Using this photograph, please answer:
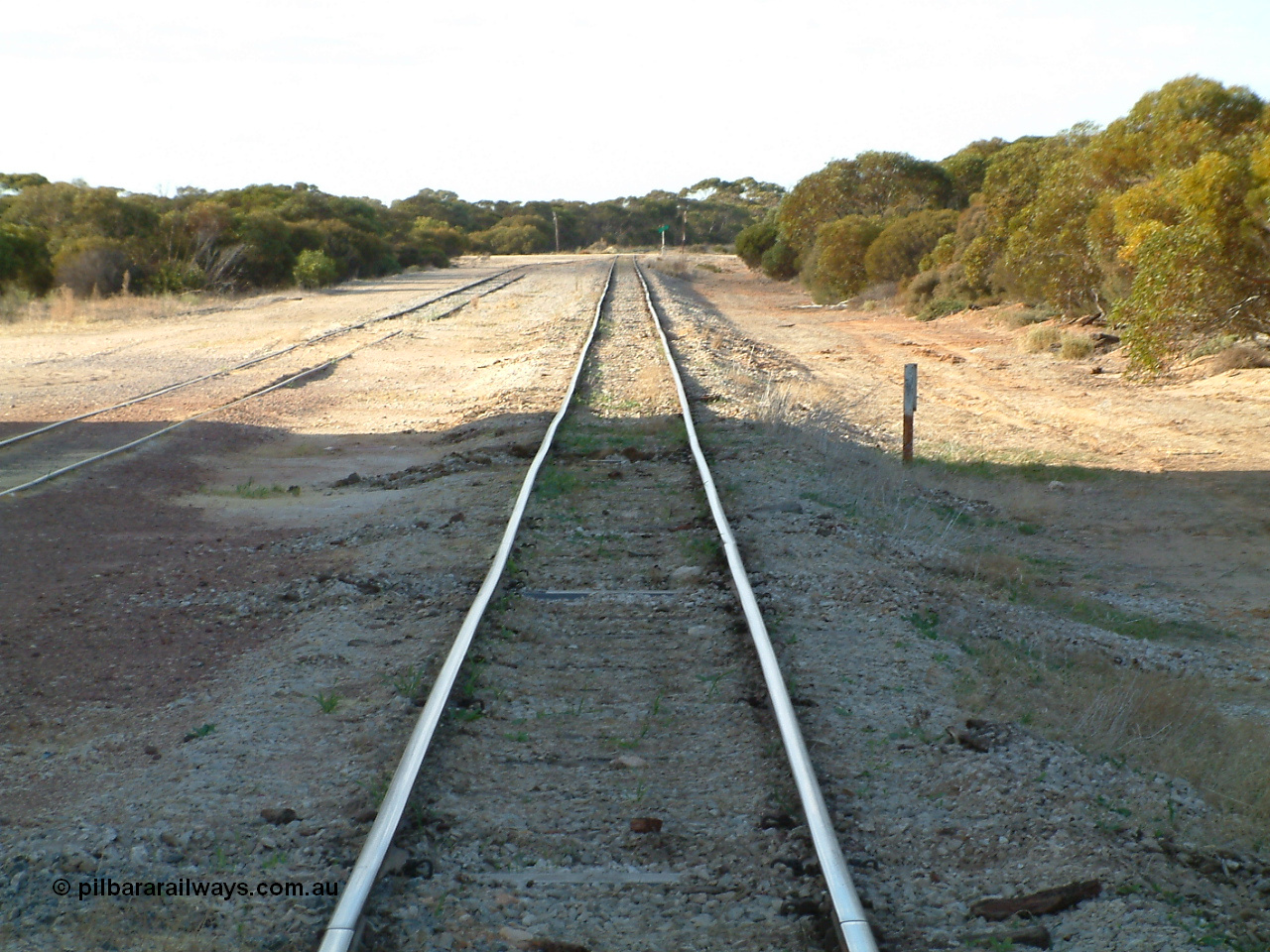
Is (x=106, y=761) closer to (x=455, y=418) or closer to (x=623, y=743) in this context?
(x=623, y=743)

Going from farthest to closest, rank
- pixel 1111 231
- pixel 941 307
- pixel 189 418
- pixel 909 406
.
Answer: pixel 941 307
pixel 1111 231
pixel 189 418
pixel 909 406

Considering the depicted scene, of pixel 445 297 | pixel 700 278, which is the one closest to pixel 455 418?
pixel 445 297

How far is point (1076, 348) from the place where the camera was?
22031mm

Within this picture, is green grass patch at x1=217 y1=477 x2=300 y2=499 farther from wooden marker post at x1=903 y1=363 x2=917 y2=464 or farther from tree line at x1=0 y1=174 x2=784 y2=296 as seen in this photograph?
tree line at x1=0 y1=174 x2=784 y2=296

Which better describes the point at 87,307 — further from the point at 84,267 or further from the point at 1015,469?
the point at 1015,469

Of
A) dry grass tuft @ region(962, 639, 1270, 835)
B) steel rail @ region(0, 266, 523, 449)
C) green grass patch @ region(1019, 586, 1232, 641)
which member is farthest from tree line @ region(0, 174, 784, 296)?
dry grass tuft @ region(962, 639, 1270, 835)

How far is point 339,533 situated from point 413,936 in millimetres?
5603

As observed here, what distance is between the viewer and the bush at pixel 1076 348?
22.0 metres

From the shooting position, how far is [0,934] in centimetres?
350

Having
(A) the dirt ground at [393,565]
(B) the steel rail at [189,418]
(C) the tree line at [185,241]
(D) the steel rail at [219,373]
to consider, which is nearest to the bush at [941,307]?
(A) the dirt ground at [393,565]

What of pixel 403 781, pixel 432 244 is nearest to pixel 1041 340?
pixel 403 781

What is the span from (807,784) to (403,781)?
58.1 inches

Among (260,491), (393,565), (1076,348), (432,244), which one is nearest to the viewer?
(393,565)

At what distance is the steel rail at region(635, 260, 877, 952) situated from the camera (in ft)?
10.9
